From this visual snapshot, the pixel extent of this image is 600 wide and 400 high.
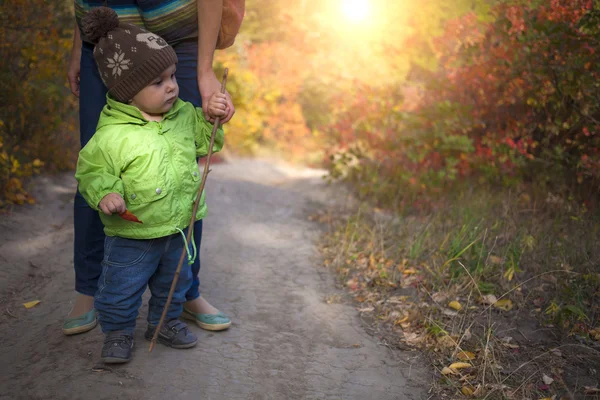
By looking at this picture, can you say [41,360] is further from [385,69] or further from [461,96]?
[385,69]

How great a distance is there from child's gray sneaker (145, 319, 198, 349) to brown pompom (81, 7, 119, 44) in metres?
1.33

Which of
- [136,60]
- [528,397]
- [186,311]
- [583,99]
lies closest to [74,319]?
[186,311]

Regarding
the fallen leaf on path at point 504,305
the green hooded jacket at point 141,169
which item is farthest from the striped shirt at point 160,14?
the fallen leaf on path at point 504,305

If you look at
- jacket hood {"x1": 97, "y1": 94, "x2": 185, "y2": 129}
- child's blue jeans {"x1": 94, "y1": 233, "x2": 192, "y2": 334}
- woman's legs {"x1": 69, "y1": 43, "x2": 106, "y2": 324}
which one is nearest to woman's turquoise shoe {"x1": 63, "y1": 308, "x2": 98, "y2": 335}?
woman's legs {"x1": 69, "y1": 43, "x2": 106, "y2": 324}

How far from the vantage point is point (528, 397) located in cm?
248

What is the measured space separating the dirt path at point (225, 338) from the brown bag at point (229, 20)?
147cm

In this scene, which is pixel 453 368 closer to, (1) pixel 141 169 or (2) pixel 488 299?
(2) pixel 488 299

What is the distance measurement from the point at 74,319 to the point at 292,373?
1094 millimetres

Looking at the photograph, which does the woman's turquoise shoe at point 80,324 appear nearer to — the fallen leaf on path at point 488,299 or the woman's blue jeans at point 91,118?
the woman's blue jeans at point 91,118

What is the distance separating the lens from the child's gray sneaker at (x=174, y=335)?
2.70 metres

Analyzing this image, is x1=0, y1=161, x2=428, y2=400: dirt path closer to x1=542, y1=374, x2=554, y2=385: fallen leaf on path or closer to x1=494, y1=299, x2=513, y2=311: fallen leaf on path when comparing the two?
x1=542, y1=374, x2=554, y2=385: fallen leaf on path

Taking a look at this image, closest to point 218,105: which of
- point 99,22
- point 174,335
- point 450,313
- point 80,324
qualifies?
point 99,22

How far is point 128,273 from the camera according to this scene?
2.47 metres

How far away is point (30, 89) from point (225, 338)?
10.7 ft
